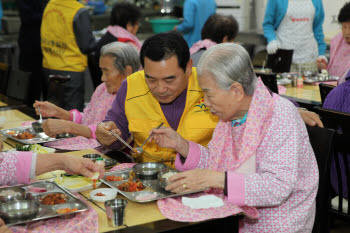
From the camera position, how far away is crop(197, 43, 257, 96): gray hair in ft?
5.66

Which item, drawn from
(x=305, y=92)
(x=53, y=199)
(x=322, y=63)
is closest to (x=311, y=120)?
(x=53, y=199)

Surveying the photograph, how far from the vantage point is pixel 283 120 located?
67.4 inches

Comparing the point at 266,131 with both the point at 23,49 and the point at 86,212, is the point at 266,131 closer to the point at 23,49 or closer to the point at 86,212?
the point at 86,212

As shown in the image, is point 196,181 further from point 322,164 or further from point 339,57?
point 339,57

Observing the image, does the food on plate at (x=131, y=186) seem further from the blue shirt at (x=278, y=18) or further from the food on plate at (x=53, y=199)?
the blue shirt at (x=278, y=18)

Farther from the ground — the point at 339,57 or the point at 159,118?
the point at 339,57

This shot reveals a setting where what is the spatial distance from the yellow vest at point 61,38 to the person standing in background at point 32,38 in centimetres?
32

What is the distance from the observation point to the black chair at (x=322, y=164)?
186 centimetres

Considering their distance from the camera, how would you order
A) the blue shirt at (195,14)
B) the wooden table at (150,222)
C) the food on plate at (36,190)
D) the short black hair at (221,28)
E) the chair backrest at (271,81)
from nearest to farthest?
the wooden table at (150,222) < the food on plate at (36,190) < the chair backrest at (271,81) < the short black hair at (221,28) < the blue shirt at (195,14)

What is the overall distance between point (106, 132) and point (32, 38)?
2.93m

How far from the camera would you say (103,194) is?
1.77 m

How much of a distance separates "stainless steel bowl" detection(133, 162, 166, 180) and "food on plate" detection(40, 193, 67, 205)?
0.34 meters

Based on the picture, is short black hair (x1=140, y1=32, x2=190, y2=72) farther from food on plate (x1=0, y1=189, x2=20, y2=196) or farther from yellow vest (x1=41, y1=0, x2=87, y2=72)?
yellow vest (x1=41, y1=0, x2=87, y2=72)

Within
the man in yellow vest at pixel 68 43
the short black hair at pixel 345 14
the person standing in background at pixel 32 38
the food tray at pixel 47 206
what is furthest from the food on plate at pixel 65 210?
the person standing in background at pixel 32 38
